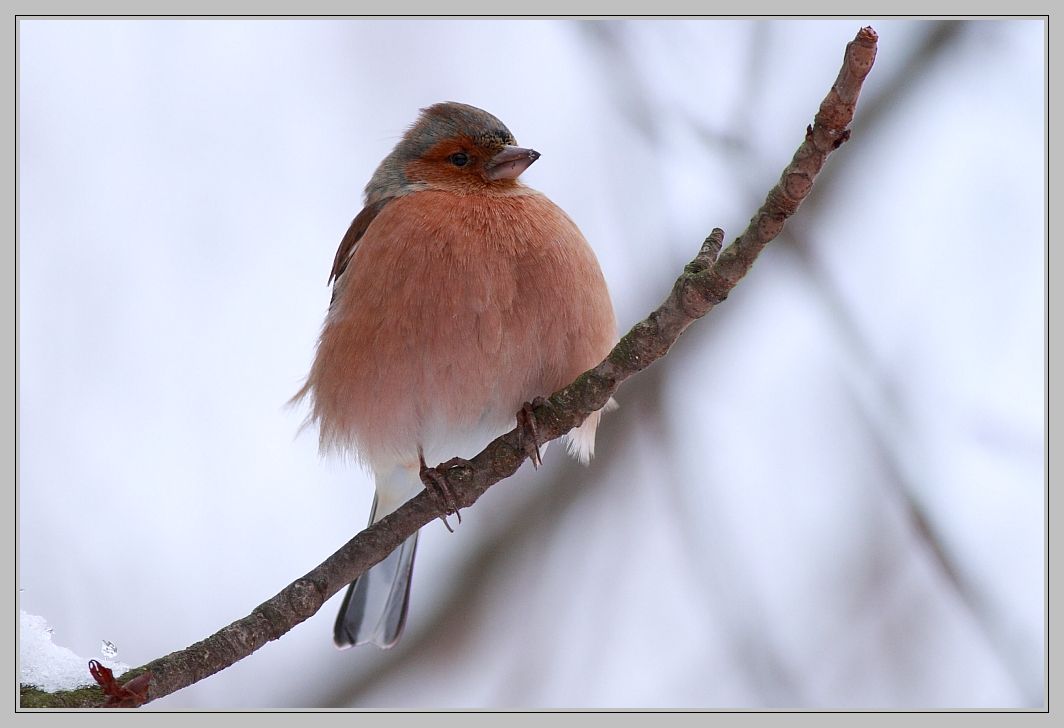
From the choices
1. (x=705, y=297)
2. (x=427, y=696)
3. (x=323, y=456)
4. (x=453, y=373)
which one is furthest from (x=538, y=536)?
(x=705, y=297)

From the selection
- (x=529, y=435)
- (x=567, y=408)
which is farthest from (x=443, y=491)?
(x=567, y=408)

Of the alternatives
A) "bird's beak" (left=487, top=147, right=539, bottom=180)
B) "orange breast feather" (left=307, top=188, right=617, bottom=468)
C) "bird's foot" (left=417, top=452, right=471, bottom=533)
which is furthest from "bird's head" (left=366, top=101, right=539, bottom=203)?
"bird's foot" (left=417, top=452, right=471, bottom=533)

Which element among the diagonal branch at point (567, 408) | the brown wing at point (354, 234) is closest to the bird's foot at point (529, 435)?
the diagonal branch at point (567, 408)

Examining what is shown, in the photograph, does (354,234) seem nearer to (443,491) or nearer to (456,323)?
(456,323)

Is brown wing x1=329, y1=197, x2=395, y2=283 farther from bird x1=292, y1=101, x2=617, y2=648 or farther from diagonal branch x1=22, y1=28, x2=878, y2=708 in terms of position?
diagonal branch x1=22, y1=28, x2=878, y2=708

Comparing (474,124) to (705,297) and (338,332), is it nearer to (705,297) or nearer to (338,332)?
(338,332)

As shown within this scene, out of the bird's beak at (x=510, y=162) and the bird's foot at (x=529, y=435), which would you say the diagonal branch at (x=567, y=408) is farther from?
the bird's beak at (x=510, y=162)
